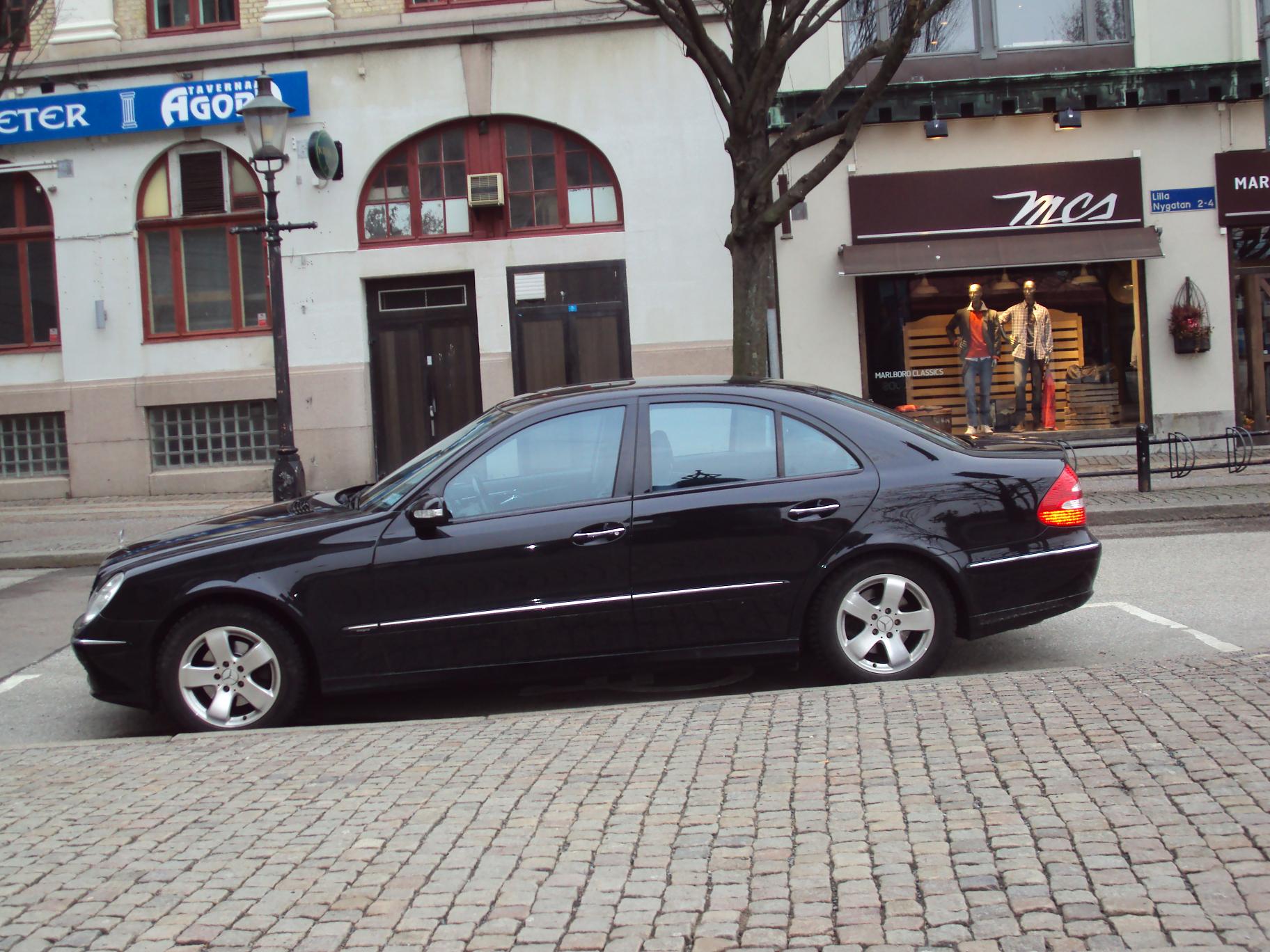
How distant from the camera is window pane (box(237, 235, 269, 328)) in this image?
19.3 metres

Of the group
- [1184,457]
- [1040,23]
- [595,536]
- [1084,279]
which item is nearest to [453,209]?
[1040,23]

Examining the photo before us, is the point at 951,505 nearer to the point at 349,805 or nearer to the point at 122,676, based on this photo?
the point at 349,805

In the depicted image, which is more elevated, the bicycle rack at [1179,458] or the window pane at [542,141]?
the window pane at [542,141]

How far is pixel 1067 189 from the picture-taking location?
18.0m

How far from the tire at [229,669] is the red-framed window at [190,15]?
15.2 metres

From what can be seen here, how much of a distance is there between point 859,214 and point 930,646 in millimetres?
12742

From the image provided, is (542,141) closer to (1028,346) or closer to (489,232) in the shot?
(489,232)

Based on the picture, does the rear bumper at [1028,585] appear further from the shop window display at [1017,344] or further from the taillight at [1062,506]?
the shop window display at [1017,344]

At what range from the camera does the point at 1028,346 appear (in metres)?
18.2

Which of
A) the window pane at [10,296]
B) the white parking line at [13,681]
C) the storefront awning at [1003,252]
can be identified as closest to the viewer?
the white parking line at [13,681]

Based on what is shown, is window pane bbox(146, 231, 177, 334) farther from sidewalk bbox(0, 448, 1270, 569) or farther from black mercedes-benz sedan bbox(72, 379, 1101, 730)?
black mercedes-benz sedan bbox(72, 379, 1101, 730)

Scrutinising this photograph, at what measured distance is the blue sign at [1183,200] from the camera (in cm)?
1805

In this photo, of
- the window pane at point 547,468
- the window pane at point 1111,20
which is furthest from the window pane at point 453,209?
the window pane at point 547,468

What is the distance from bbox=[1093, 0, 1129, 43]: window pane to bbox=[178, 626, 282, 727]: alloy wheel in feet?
53.6
